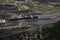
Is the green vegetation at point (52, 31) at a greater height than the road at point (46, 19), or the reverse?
the road at point (46, 19)

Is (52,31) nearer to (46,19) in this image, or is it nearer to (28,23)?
(46,19)

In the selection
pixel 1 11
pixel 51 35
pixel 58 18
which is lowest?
pixel 51 35

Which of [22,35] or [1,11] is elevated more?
[1,11]

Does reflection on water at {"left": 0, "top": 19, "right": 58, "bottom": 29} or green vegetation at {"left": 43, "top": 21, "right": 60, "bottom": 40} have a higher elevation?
reflection on water at {"left": 0, "top": 19, "right": 58, "bottom": 29}

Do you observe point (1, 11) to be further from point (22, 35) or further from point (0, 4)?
point (22, 35)

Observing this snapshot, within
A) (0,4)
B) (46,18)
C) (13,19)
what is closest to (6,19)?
(13,19)

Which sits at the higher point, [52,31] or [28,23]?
[28,23]

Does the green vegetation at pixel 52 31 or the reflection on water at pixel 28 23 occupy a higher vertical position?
the reflection on water at pixel 28 23

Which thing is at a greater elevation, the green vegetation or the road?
the road

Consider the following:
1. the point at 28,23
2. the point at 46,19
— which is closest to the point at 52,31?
the point at 46,19

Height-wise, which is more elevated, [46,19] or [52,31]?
[46,19]
